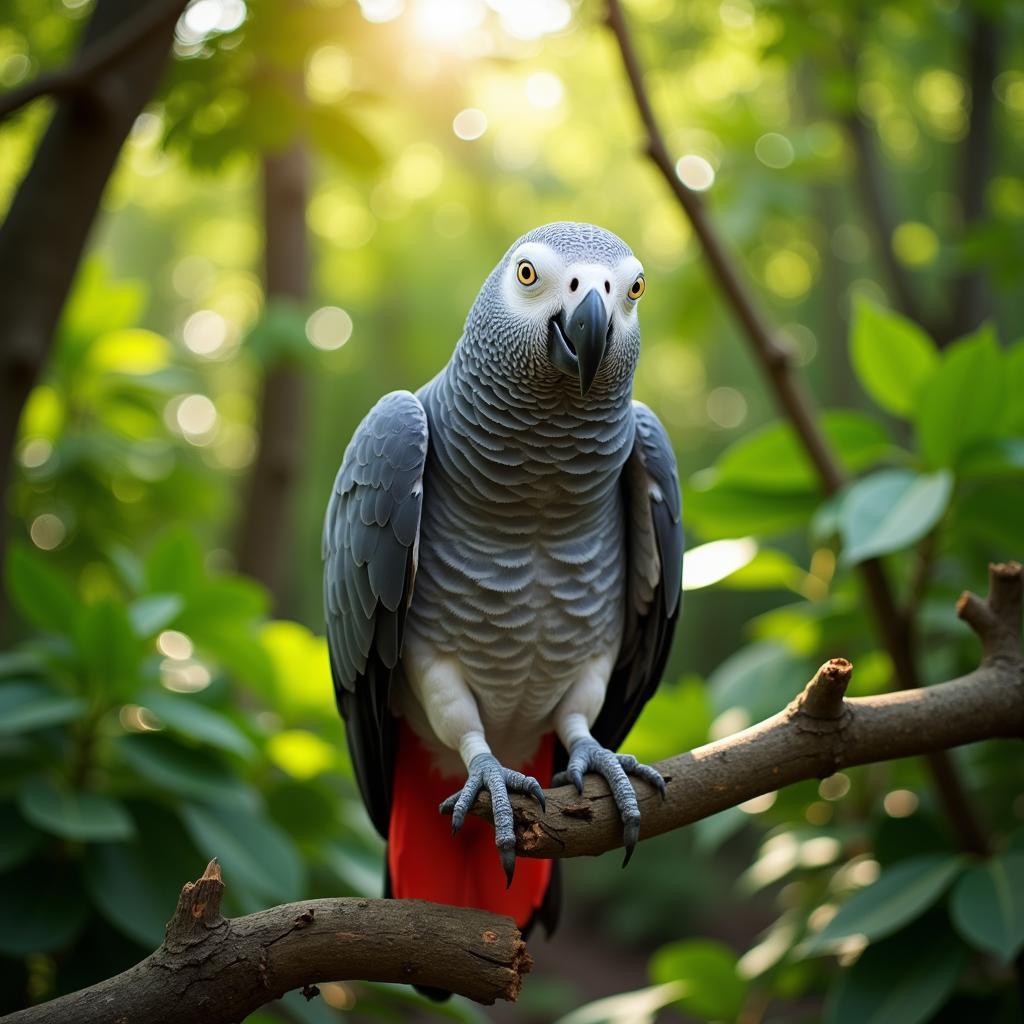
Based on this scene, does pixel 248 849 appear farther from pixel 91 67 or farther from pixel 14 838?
pixel 91 67

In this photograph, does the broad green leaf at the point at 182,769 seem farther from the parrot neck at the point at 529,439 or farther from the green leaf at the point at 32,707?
the parrot neck at the point at 529,439

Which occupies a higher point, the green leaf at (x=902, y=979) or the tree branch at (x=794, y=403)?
the tree branch at (x=794, y=403)

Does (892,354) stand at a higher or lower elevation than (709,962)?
higher

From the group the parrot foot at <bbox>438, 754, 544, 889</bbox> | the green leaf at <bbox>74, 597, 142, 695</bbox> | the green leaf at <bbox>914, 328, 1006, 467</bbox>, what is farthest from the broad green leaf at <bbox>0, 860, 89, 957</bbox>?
the green leaf at <bbox>914, 328, 1006, 467</bbox>

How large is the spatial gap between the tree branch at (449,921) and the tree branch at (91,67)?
122 centimetres

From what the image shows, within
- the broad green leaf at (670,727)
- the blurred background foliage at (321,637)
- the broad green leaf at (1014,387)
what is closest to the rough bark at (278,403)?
the blurred background foliage at (321,637)

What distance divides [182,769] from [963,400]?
1503 mm


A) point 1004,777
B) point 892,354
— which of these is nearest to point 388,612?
point 892,354

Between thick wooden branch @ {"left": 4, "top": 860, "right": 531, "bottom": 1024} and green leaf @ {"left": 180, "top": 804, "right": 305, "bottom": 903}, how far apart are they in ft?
2.09

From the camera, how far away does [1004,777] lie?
208 centimetres

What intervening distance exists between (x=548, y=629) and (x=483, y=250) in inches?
144

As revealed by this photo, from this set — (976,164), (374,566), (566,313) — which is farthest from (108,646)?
(976,164)

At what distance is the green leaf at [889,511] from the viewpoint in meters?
1.44

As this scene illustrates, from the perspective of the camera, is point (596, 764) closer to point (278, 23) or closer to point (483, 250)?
point (278, 23)
